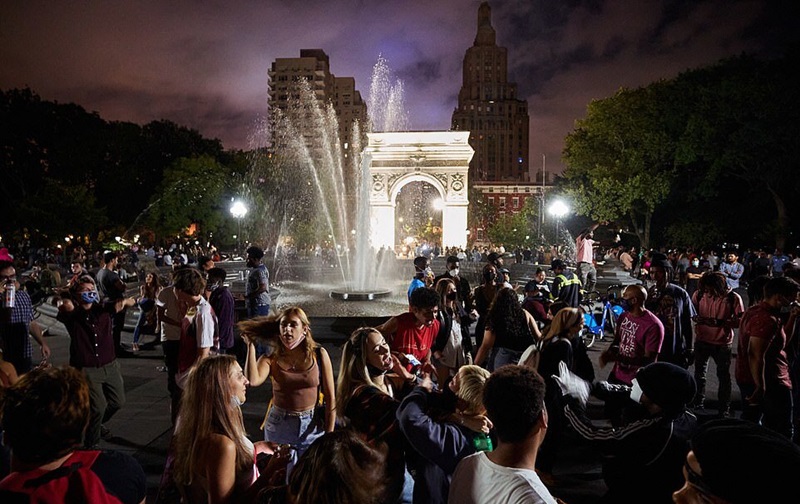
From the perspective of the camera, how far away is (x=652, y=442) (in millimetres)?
2543

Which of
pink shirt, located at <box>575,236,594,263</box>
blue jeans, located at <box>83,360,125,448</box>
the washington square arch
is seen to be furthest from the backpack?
the washington square arch

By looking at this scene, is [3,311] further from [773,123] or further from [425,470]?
[773,123]

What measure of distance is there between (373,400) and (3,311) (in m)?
5.39

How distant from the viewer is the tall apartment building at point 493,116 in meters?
125

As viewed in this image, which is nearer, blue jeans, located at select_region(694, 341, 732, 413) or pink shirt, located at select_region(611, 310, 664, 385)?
pink shirt, located at select_region(611, 310, 664, 385)

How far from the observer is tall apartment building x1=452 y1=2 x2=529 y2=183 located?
125m

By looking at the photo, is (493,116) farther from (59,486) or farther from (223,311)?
(59,486)

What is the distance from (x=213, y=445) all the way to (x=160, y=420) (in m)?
4.00

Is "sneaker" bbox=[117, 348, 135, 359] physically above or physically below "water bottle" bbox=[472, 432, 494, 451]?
below

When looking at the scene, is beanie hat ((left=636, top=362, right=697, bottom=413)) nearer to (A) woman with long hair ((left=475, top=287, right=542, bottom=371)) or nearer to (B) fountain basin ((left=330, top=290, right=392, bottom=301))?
(A) woman with long hair ((left=475, top=287, right=542, bottom=371))

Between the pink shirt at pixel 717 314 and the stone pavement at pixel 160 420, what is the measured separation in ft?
4.08

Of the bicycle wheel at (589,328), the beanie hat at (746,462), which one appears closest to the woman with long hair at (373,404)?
the beanie hat at (746,462)

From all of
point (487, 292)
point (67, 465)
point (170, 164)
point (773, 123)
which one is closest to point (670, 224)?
point (773, 123)

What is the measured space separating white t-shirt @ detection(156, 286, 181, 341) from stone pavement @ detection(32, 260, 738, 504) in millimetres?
1109
